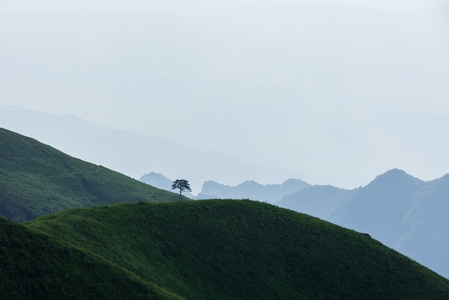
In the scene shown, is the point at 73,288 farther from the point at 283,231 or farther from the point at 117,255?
the point at 283,231

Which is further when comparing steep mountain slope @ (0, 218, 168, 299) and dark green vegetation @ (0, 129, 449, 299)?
dark green vegetation @ (0, 129, 449, 299)

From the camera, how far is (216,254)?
89938 millimetres

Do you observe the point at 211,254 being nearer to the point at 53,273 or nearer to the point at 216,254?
the point at 216,254

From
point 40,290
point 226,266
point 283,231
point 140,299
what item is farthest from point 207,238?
point 40,290

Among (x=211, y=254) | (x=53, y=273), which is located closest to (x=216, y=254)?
(x=211, y=254)

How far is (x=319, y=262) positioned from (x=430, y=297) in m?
17.4

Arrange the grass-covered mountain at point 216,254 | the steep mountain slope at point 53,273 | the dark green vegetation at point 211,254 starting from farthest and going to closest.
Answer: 1. the grass-covered mountain at point 216,254
2. the dark green vegetation at point 211,254
3. the steep mountain slope at point 53,273

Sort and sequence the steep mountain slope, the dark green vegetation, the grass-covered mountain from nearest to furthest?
1. the steep mountain slope
2. the dark green vegetation
3. the grass-covered mountain

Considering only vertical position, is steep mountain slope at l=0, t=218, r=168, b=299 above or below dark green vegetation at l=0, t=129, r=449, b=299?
below

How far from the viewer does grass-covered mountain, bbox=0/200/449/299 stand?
66.0m

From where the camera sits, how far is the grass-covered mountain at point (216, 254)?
217 feet

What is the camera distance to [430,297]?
89.4 metres

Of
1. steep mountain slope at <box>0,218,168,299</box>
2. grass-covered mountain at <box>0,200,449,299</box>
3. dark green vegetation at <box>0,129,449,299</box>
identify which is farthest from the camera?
grass-covered mountain at <box>0,200,449,299</box>

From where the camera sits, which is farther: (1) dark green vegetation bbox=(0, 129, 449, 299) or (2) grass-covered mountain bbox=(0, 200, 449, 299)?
(2) grass-covered mountain bbox=(0, 200, 449, 299)
